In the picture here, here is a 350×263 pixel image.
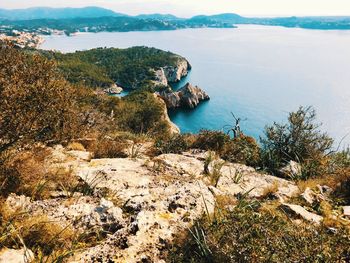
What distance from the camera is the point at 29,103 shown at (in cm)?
934

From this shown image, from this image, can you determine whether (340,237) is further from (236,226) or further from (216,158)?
(216,158)

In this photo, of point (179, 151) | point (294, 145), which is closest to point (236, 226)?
point (179, 151)

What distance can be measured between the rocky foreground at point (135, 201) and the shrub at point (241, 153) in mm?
2930

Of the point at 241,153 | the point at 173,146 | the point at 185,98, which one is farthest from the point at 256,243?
the point at 185,98

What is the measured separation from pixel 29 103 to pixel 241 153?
37.4 feet

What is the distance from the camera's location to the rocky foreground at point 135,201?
272 inches

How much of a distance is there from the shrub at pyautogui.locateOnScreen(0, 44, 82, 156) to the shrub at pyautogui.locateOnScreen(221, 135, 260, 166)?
8.99 m

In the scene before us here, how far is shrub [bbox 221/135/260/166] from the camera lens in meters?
16.9

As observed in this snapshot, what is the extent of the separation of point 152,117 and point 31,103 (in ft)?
235

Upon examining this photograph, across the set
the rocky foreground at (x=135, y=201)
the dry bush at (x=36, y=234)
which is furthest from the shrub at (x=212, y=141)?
the dry bush at (x=36, y=234)

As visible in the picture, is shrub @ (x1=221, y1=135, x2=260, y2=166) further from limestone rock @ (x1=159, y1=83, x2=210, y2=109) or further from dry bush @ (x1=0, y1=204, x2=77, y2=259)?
limestone rock @ (x1=159, y1=83, x2=210, y2=109)

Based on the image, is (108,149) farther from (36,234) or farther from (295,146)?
(295,146)

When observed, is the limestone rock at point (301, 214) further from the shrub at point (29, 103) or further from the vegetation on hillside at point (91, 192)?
the shrub at point (29, 103)

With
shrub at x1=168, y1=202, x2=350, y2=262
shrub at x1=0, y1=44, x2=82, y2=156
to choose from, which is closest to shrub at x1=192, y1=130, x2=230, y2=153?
shrub at x1=0, y1=44, x2=82, y2=156
